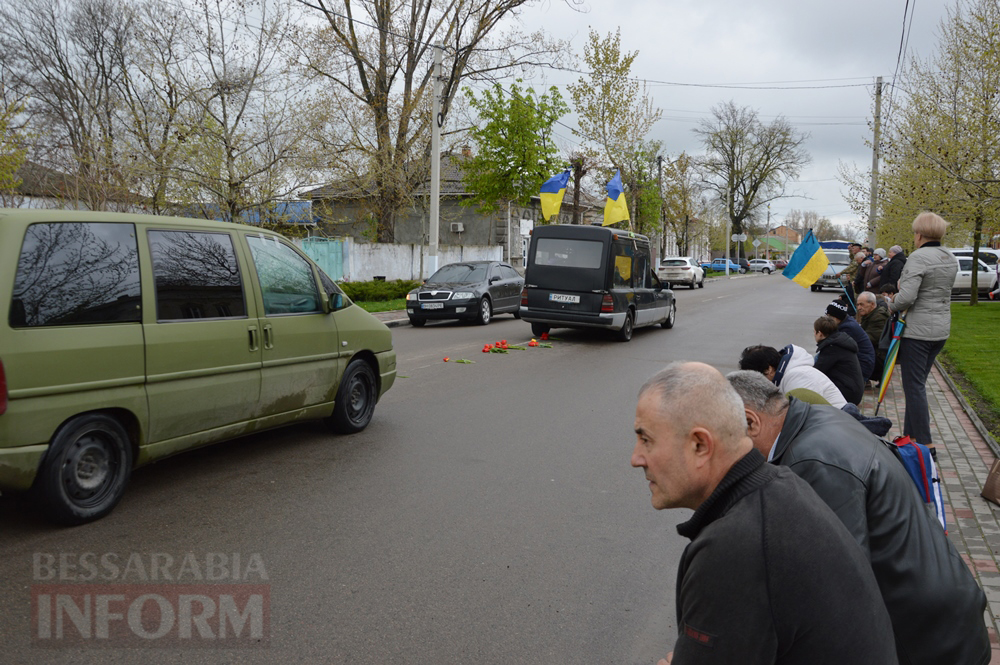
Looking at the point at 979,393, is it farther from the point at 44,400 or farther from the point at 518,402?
the point at 44,400

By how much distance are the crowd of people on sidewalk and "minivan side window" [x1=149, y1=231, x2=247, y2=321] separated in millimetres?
4078

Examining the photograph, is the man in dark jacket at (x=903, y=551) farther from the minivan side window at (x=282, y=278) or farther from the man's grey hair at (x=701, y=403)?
the minivan side window at (x=282, y=278)

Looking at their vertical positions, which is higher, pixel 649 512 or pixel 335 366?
pixel 335 366

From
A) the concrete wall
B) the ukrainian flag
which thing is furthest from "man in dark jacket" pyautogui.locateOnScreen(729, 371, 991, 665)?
the concrete wall

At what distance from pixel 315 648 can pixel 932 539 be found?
97.1 inches

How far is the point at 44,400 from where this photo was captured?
4535 millimetres

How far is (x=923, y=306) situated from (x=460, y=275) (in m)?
13.8

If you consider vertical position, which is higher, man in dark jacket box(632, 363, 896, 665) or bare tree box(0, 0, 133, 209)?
bare tree box(0, 0, 133, 209)

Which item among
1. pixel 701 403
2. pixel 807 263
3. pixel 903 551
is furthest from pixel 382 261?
pixel 701 403

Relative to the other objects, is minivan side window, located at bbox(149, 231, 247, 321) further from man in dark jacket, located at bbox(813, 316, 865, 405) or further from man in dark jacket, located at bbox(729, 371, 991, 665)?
man in dark jacket, located at bbox(813, 316, 865, 405)

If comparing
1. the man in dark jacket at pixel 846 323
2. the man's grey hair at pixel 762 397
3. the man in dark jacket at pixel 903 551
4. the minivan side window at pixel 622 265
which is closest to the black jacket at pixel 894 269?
the minivan side window at pixel 622 265

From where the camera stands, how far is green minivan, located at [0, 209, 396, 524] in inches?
177

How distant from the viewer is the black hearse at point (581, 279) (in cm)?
1511

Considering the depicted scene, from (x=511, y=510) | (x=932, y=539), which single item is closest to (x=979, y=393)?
(x=511, y=510)
